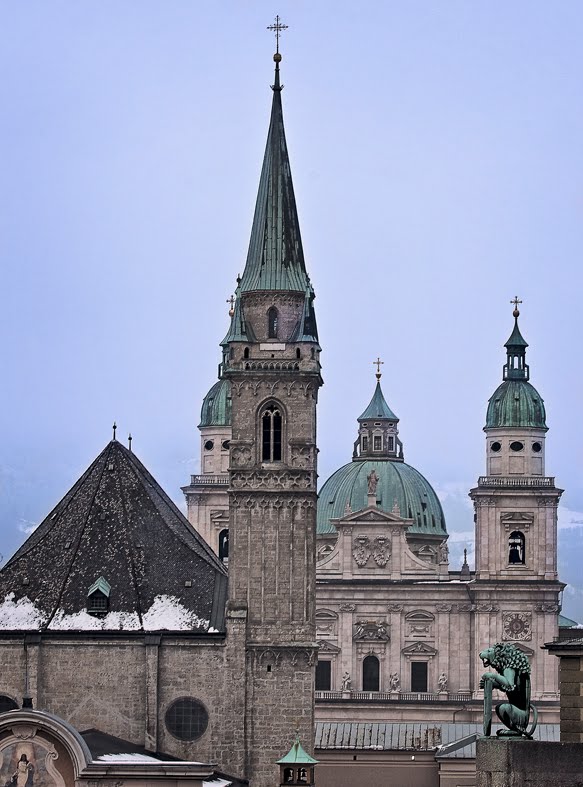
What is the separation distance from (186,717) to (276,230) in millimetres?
18847

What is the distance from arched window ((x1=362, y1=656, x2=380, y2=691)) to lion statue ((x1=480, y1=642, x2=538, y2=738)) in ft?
367

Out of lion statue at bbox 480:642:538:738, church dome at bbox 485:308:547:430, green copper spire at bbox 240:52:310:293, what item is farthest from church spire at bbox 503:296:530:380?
lion statue at bbox 480:642:538:738

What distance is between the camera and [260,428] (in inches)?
3543

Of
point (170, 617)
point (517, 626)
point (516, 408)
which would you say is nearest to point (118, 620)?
point (170, 617)

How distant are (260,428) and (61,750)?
50.9ft

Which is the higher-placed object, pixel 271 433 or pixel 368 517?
pixel 368 517

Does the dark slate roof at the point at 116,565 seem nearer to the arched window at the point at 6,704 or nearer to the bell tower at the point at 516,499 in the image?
the arched window at the point at 6,704

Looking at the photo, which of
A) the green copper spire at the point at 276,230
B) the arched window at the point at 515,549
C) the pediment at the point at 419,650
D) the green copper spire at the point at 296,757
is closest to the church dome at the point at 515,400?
the arched window at the point at 515,549

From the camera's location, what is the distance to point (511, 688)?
42344mm

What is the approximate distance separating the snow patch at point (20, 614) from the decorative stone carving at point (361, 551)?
226ft

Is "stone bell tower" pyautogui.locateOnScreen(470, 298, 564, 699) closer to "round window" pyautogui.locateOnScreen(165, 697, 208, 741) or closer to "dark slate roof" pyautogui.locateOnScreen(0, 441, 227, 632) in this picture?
"dark slate roof" pyautogui.locateOnScreen(0, 441, 227, 632)

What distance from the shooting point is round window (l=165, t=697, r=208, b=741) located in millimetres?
86938

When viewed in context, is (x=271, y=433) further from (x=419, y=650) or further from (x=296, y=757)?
(x=419, y=650)

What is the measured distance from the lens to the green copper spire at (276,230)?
91.8 metres
